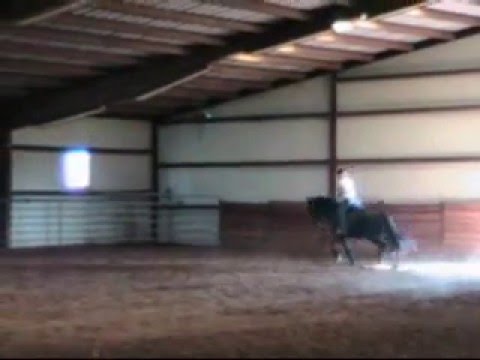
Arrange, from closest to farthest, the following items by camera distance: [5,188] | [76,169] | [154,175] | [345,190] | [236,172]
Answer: [345,190] < [5,188] < [76,169] < [236,172] < [154,175]

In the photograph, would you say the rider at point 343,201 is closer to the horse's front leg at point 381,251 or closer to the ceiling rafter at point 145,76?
the horse's front leg at point 381,251

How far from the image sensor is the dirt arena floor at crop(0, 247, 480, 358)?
22.6 ft

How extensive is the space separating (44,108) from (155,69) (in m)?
2.52

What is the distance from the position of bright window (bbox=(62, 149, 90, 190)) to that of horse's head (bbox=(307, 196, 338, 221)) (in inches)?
232

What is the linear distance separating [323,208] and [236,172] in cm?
→ 485

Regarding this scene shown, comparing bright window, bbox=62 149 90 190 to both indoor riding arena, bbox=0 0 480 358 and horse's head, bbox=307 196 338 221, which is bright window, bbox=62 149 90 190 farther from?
horse's head, bbox=307 196 338 221

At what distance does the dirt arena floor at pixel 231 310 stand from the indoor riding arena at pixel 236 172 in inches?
1.8

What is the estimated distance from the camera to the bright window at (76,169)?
18.9m

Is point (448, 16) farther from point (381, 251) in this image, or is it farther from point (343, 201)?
point (381, 251)

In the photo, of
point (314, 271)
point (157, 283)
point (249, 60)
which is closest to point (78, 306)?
point (157, 283)

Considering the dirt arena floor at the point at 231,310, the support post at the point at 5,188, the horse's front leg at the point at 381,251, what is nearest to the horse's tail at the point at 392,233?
the horse's front leg at the point at 381,251

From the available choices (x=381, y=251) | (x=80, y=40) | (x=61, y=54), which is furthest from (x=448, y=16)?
(x=61, y=54)

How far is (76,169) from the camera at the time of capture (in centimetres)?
1909

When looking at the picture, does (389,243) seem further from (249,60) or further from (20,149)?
(20,149)
